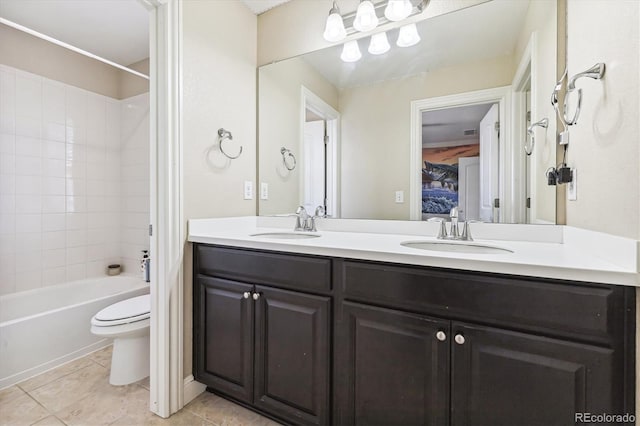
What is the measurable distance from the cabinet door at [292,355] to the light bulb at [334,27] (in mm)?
1442

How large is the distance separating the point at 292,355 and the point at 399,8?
1.76 metres

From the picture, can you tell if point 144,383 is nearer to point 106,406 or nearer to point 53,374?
point 106,406

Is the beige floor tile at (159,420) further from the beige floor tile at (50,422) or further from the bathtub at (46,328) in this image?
the bathtub at (46,328)

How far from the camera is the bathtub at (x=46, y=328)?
66.7 inches

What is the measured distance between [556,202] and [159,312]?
1.89 m

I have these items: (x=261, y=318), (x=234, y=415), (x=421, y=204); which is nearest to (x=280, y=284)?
(x=261, y=318)

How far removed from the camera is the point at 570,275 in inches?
30.8

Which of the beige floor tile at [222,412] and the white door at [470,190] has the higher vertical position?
the white door at [470,190]

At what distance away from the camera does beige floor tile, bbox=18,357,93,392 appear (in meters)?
1.68

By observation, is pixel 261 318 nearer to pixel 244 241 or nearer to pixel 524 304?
pixel 244 241

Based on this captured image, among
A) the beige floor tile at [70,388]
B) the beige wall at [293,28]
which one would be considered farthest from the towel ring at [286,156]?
the beige floor tile at [70,388]

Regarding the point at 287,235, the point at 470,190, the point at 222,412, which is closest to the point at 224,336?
the point at 222,412

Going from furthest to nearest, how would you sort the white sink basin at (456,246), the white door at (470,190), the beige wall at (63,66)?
the beige wall at (63,66) < the white door at (470,190) < the white sink basin at (456,246)

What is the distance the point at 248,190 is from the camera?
6.43 feet
